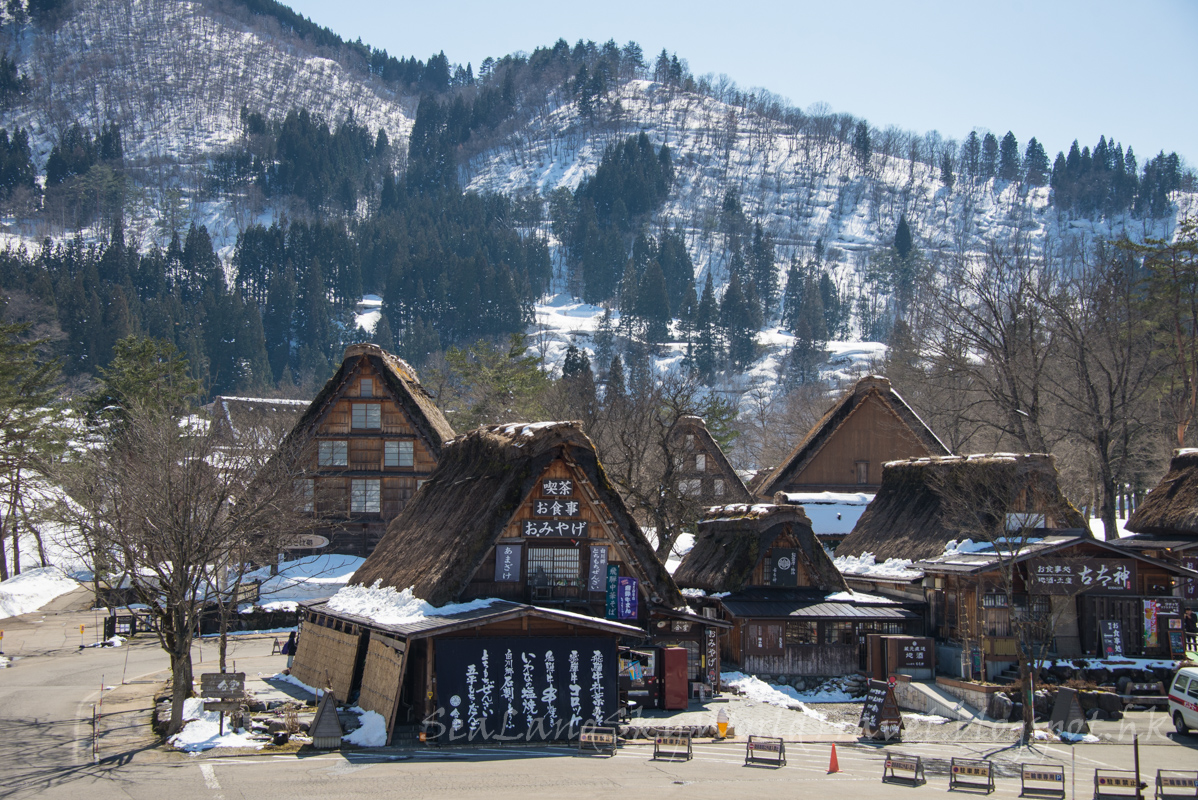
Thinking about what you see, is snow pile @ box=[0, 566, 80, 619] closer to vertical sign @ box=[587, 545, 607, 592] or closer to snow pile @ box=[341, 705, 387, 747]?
snow pile @ box=[341, 705, 387, 747]

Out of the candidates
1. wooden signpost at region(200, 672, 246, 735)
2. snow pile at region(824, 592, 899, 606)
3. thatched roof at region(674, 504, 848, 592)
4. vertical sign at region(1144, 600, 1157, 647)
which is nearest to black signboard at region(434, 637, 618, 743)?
wooden signpost at region(200, 672, 246, 735)

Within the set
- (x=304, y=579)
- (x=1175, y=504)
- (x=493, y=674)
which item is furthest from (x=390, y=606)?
(x=1175, y=504)

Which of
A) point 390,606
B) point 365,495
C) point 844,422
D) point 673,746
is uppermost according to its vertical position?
point 844,422

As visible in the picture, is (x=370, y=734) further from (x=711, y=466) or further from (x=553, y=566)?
(x=711, y=466)

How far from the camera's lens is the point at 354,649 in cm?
2259

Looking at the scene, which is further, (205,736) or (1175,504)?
(1175,504)

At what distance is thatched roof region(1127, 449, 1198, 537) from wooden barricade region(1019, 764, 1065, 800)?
21.0 m

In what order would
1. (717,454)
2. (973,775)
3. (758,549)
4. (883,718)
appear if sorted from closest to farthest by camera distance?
(973,775)
(883,718)
(758,549)
(717,454)

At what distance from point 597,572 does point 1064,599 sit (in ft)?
43.7

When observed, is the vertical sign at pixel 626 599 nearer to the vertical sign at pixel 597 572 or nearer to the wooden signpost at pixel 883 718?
the vertical sign at pixel 597 572

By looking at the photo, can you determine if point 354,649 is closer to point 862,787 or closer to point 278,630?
point 862,787

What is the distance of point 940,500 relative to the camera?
108 feet

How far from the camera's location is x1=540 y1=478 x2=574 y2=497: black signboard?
22641mm

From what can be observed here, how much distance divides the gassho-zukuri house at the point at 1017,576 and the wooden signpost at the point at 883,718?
172 inches
